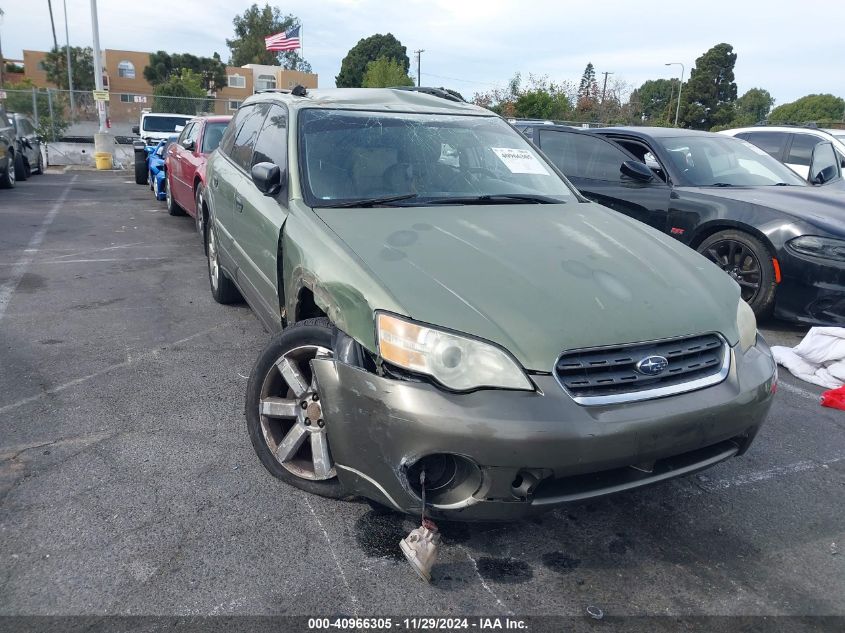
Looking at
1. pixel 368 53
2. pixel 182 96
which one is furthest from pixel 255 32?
pixel 182 96

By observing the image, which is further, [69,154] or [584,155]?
[69,154]

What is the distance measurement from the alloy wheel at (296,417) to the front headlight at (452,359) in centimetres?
49

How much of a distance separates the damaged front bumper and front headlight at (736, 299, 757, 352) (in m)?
0.35

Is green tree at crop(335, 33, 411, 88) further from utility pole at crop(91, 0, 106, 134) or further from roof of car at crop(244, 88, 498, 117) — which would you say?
roof of car at crop(244, 88, 498, 117)

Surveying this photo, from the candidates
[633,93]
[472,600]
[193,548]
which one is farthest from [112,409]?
[633,93]

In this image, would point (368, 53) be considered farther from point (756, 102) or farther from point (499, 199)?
point (499, 199)

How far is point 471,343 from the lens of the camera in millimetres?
2299

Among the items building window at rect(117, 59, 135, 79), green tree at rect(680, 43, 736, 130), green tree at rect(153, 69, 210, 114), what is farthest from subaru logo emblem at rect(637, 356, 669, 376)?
building window at rect(117, 59, 135, 79)

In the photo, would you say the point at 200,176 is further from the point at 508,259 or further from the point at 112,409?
the point at 508,259

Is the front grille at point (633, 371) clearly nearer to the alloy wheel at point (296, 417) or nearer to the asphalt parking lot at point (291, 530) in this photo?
the asphalt parking lot at point (291, 530)

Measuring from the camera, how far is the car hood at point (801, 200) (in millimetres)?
5359

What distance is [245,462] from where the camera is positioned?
324cm

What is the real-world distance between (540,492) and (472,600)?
1.55ft

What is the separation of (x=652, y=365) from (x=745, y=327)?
0.72 meters
